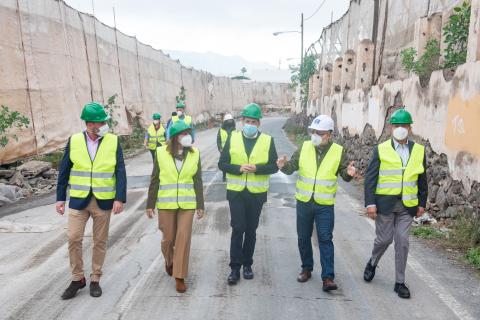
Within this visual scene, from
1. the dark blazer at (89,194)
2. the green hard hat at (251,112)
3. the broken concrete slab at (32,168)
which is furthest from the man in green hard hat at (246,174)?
the broken concrete slab at (32,168)

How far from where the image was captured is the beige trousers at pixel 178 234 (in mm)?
4984

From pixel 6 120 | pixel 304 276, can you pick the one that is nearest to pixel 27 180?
pixel 6 120

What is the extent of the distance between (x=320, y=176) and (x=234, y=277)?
58.0 inches

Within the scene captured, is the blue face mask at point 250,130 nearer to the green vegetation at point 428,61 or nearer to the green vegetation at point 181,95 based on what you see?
the green vegetation at point 428,61

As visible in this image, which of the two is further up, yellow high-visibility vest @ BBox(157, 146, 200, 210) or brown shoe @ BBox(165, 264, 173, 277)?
yellow high-visibility vest @ BBox(157, 146, 200, 210)

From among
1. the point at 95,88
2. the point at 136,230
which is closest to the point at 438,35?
the point at 136,230

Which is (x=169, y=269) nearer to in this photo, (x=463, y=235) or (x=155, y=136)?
(x=463, y=235)

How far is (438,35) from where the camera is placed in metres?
10.2

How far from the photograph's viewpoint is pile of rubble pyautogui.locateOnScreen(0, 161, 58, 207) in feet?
32.9

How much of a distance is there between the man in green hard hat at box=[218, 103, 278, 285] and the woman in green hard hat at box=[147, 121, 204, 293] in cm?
44

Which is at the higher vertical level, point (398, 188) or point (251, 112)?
point (251, 112)

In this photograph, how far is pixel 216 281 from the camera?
532 cm

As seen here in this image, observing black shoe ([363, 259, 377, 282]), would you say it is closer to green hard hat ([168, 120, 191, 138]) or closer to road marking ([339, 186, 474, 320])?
road marking ([339, 186, 474, 320])

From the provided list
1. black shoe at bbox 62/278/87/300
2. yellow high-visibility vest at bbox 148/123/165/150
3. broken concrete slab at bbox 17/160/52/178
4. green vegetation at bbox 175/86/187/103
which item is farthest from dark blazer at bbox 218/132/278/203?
green vegetation at bbox 175/86/187/103
